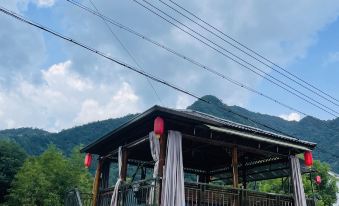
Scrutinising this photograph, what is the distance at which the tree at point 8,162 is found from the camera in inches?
1364

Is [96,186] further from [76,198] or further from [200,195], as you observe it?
[200,195]

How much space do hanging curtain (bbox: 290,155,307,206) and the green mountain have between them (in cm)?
5183

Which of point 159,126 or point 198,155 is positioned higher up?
point 198,155

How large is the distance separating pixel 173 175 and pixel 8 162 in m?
31.0

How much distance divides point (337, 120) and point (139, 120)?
297ft

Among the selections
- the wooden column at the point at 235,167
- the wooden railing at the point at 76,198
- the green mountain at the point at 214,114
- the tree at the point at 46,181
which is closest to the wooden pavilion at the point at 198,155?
the wooden column at the point at 235,167

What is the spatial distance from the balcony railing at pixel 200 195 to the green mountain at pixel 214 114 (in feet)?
176

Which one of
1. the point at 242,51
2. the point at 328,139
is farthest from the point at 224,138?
the point at 328,139

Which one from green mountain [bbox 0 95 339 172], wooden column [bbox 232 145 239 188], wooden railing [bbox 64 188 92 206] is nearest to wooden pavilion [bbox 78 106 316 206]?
wooden column [bbox 232 145 239 188]

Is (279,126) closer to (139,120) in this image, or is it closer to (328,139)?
(328,139)

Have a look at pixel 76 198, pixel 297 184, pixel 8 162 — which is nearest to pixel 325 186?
pixel 297 184

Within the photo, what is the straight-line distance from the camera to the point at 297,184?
12.5 m

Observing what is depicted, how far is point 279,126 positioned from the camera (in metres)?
95.9

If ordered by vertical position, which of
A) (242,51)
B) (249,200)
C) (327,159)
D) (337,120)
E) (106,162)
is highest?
(337,120)
